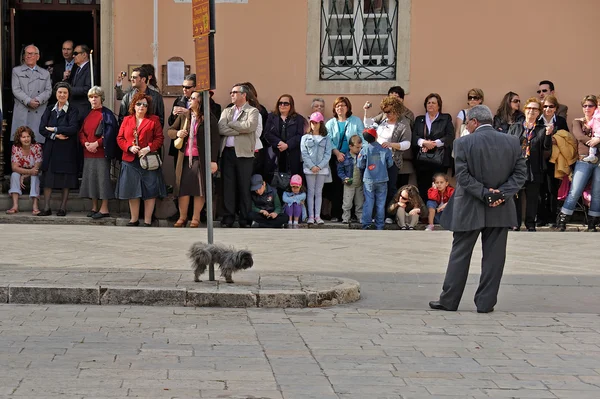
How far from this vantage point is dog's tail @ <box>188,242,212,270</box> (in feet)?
31.8

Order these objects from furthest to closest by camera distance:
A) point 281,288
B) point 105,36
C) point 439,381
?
1. point 105,36
2. point 281,288
3. point 439,381

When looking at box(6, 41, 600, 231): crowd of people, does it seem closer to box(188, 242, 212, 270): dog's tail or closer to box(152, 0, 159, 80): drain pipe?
box(152, 0, 159, 80): drain pipe

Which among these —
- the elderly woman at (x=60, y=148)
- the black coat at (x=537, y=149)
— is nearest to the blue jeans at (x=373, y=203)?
the black coat at (x=537, y=149)

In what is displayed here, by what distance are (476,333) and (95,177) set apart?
8031 mm

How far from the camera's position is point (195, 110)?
14953 millimetres

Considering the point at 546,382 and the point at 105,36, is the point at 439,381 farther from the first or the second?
the point at 105,36

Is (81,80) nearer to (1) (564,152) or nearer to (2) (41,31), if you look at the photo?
(2) (41,31)

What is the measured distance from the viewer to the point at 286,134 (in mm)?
15617

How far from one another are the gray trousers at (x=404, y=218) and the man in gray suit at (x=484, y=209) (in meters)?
5.71

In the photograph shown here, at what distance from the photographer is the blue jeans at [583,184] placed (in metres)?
15.4

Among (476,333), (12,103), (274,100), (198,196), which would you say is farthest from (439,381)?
(12,103)

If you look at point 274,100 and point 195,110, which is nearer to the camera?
point 195,110

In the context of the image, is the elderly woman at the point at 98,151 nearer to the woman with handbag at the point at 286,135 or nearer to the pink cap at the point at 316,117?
the woman with handbag at the point at 286,135

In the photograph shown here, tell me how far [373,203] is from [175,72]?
3569mm
